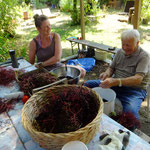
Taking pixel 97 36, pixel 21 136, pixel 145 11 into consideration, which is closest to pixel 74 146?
pixel 21 136

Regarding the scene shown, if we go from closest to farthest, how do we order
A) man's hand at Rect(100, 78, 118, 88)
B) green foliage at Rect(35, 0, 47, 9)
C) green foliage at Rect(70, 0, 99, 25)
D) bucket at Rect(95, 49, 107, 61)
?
man's hand at Rect(100, 78, 118, 88) < bucket at Rect(95, 49, 107, 61) < green foliage at Rect(70, 0, 99, 25) < green foliage at Rect(35, 0, 47, 9)

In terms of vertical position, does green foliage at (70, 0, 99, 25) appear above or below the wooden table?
above

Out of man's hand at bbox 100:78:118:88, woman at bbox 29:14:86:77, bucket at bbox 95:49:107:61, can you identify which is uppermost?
woman at bbox 29:14:86:77

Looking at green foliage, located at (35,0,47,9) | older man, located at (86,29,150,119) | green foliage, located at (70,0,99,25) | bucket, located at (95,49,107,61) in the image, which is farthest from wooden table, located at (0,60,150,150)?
green foliage, located at (35,0,47,9)

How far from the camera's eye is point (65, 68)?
77.6 inches

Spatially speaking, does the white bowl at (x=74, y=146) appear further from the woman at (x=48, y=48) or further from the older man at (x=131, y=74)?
the woman at (x=48, y=48)

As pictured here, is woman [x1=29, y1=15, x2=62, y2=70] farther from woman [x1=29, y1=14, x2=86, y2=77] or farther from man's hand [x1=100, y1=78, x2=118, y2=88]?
man's hand [x1=100, y1=78, x2=118, y2=88]

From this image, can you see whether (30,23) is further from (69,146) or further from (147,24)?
(69,146)

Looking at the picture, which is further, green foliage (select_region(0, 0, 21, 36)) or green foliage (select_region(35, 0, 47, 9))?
green foliage (select_region(35, 0, 47, 9))

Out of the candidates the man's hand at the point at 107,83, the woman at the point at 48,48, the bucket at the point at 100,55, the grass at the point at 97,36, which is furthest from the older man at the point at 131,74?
the grass at the point at 97,36

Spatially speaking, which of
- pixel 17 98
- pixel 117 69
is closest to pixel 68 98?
pixel 17 98

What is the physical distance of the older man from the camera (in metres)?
1.94

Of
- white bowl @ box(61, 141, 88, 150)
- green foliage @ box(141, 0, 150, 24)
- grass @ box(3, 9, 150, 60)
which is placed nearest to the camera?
white bowl @ box(61, 141, 88, 150)

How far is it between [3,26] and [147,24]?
7.34m
